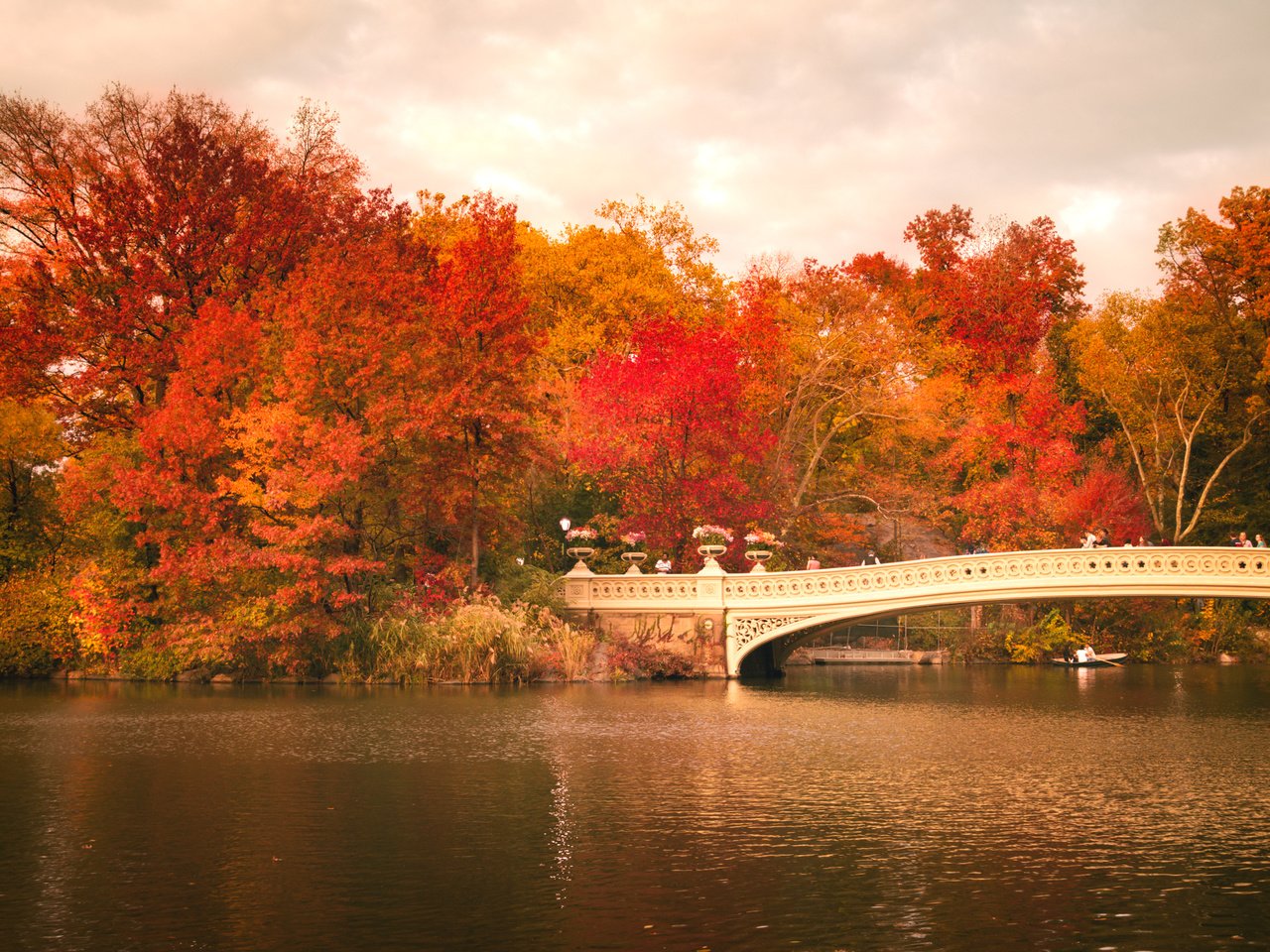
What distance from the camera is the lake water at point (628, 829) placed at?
948 centimetres

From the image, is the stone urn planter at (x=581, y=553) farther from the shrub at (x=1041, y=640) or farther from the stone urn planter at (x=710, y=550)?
the shrub at (x=1041, y=640)

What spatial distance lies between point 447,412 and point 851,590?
10.0 m

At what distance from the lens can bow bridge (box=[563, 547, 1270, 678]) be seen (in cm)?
2748

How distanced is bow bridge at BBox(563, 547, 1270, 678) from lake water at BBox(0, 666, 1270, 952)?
4.73 m

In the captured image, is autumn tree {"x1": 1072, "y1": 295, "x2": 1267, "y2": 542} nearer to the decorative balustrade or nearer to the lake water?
the decorative balustrade

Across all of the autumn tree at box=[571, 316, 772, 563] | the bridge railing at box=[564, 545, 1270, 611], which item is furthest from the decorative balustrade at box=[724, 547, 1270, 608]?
the autumn tree at box=[571, 316, 772, 563]

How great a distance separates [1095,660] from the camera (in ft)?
127

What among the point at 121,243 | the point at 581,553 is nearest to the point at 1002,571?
the point at 581,553

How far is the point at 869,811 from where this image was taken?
13812mm

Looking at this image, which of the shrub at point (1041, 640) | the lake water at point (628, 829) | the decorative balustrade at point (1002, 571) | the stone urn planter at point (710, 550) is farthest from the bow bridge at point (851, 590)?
the shrub at point (1041, 640)

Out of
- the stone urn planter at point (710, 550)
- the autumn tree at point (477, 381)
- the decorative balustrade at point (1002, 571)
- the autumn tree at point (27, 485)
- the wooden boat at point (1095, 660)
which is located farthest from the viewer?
the wooden boat at point (1095, 660)

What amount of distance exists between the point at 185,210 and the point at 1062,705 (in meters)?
23.7

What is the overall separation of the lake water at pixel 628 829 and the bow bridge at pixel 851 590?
15.5 feet

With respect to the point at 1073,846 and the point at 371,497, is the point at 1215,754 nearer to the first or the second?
the point at 1073,846
